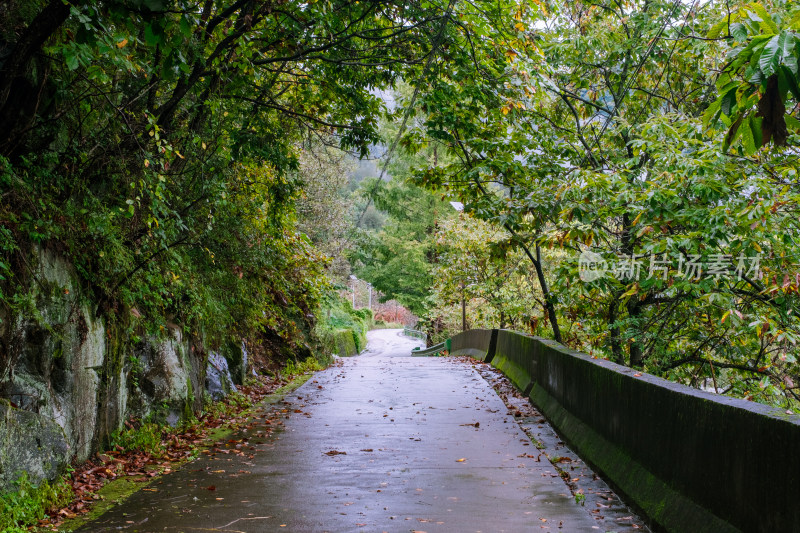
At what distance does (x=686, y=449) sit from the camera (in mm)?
4609

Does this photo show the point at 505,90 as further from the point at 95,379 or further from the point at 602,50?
the point at 95,379

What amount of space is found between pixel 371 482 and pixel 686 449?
299 centimetres

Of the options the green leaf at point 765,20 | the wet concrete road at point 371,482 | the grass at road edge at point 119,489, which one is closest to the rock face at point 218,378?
the grass at road edge at point 119,489

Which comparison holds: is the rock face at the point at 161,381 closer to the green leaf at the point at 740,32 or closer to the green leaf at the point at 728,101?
the green leaf at the point at 728,101

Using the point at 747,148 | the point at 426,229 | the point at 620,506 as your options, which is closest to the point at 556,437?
the point at 620,506

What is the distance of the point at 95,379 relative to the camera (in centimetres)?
644

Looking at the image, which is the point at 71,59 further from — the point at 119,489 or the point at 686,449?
the point at 686,449

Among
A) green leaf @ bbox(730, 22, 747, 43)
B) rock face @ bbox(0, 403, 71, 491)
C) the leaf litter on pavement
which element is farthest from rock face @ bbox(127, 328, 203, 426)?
green leaf @ bbox(730, 22, 747, 43)

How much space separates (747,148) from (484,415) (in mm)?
7598

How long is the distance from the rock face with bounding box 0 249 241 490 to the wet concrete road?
761mm

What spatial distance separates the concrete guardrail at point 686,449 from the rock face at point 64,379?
15.4 ft

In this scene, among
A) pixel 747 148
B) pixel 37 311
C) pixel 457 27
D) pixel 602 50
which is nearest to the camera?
pixel 747 148

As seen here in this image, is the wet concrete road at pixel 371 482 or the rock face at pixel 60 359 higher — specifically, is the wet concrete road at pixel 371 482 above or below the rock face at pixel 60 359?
below

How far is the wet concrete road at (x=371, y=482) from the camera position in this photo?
5.18 m
